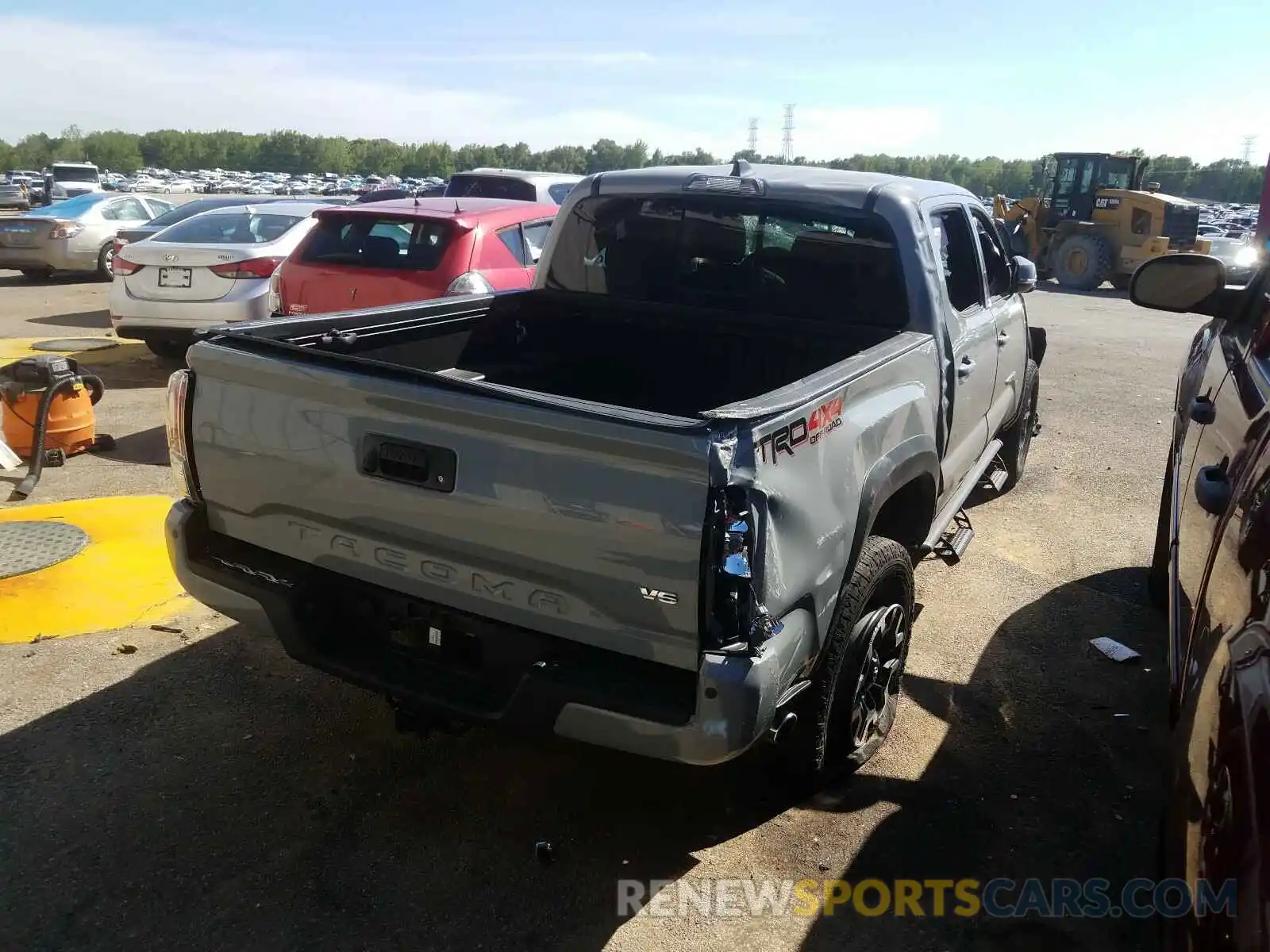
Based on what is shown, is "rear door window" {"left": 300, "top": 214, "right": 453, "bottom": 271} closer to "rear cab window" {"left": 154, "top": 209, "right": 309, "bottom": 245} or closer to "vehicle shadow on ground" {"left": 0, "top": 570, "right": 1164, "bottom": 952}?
"rear cab window" {"left": 154, "top": 209, "right": 309, "bottom": 245}

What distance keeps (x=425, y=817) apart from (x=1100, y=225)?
22.2 m

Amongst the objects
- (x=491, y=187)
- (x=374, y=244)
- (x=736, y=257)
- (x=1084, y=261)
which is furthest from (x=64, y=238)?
(x=1084, y=261)

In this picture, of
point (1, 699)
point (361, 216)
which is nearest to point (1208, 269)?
point (1, 699)

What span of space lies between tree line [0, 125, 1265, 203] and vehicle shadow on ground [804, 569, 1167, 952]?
81994 millimetres

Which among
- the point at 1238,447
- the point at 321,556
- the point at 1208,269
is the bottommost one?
the point at 321,556

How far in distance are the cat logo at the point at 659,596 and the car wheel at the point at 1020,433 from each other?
4290mm

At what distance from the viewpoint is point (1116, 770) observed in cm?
356

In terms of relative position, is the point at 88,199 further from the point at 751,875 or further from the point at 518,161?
the point at 518,161

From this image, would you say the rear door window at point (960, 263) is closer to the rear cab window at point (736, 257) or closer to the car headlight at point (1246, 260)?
the rear cab window at point (736, 257)

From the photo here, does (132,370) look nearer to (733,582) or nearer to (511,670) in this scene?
(511,670)

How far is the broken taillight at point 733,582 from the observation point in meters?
2.28

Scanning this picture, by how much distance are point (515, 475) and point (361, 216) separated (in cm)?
547

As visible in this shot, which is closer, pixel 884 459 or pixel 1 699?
pixel 884 459

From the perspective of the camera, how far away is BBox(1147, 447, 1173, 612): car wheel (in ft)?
15.2
